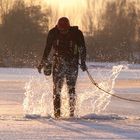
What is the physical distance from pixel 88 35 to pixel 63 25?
68.3m

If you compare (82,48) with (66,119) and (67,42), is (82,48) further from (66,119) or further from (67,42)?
(66,119)

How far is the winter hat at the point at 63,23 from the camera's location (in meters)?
9.40

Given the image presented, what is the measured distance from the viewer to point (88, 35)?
7762cm

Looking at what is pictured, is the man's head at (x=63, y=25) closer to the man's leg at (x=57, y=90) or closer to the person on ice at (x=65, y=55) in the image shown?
the person on ice at (x=65, y=55)

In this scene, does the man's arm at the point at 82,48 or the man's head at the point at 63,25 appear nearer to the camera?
the man's head at the point at 63,25

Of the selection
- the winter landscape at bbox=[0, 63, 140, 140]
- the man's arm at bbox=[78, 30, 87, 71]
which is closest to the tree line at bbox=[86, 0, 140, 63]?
the winter landscape at bbox=[0, 63, 140, 140]

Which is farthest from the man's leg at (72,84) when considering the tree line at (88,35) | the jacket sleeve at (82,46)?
the tree line at (88,35)

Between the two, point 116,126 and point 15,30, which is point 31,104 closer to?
point 116,126

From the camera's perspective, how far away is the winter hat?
940 centimetres

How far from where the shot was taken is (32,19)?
7238 centimetres

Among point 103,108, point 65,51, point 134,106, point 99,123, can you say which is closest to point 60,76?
point 65,51

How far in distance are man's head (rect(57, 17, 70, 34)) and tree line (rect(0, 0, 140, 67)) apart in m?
52.8

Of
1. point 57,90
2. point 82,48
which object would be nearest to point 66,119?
point 57,90

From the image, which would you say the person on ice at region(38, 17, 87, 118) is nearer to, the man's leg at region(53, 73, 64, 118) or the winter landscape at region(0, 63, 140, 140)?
the man's leg at region(53, 73, 64, 118)
